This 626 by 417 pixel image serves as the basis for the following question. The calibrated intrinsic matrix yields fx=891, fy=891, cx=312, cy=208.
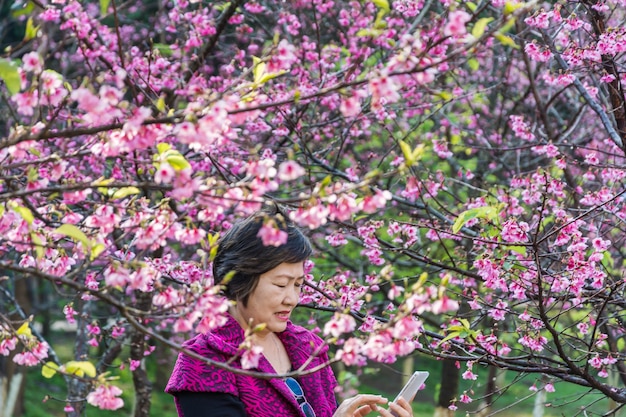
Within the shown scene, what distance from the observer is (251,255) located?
2758 mm

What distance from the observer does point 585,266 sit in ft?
12.3

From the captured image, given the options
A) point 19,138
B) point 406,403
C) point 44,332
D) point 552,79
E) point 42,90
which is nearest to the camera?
point 19,138

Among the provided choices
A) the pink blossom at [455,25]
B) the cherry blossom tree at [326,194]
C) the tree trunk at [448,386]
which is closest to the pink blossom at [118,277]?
the cherry blossom tree at [326,194]

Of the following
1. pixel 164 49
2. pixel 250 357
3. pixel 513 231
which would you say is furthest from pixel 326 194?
pixel 164 49

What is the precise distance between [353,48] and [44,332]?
7.61 meters

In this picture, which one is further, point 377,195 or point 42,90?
point 42,90

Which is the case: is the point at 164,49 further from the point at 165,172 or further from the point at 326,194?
the point at 326,194

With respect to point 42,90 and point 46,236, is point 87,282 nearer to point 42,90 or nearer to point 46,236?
point 46,236

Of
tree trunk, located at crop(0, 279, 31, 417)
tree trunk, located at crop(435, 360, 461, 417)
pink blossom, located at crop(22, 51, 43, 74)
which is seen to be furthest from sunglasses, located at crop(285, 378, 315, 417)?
tree trunk, located at crop(0, 279, 31, 417)

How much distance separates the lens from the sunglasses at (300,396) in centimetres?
278

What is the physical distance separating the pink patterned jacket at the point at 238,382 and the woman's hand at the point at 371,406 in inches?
6.6

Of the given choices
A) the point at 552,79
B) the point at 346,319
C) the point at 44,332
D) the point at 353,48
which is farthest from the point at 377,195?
the point at 44,332

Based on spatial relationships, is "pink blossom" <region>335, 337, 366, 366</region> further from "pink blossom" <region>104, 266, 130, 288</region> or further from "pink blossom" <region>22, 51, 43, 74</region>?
"pink blossom" <region>22, 51, 43, 74</region>

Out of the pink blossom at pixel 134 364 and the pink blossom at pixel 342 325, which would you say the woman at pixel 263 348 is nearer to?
the pink blossom at pixel 342 325
